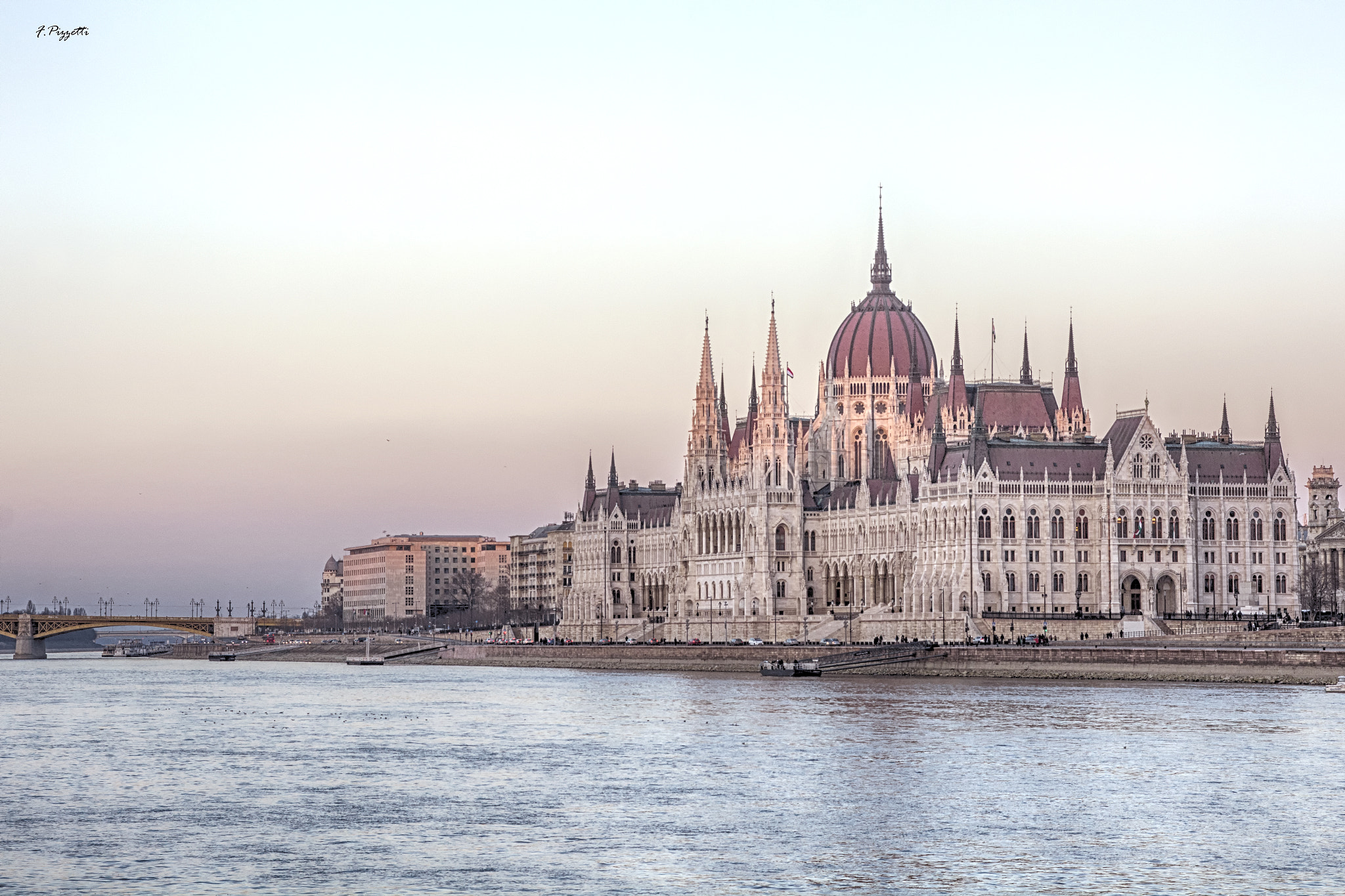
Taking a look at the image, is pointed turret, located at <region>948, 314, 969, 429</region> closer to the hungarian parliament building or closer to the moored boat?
the hungarian parliament building

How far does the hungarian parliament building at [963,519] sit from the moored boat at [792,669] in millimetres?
17203

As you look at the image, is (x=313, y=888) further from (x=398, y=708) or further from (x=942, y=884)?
(x=398, y=708)

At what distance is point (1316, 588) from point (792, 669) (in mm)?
56911

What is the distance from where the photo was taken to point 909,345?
7707 inches

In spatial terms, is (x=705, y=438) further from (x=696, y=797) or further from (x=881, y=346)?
(x=696, y=797)

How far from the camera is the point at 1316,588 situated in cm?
16550

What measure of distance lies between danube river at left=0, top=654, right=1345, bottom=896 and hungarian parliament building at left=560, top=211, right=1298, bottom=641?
148ft

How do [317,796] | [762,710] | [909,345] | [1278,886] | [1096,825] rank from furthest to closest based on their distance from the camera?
1. [909,345]
2. [762,710]
3. [317,796]
4. [1096,825]
5. [1278,886]

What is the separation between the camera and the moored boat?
124875 millimetres

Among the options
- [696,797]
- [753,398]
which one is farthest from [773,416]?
[696,797]

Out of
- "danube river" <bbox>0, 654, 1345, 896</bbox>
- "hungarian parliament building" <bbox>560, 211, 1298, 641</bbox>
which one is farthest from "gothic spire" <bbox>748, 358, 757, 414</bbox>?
"danube river" <bbox>0, 654, 1345, 896</bbox>

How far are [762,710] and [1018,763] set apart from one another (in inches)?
1062

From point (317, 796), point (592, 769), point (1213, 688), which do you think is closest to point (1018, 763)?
point (592, 769)

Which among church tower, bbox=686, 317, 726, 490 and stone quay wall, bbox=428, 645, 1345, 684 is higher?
church tower, bbox=686, 317, 726, 490
